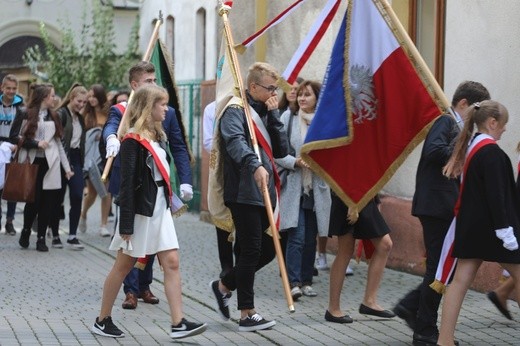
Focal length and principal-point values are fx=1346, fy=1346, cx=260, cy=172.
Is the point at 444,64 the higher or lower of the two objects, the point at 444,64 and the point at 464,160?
the higher

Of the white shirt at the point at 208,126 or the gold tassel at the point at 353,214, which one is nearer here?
the gold tassel at the point at 353,214

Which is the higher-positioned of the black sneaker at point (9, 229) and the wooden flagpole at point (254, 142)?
the wooden flagpole at point (254, 142)

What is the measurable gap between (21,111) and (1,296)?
4498mm

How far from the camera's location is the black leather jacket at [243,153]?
30.7 feet

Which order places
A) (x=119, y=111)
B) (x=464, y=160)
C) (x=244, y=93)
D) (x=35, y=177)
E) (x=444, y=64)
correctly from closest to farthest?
(x=464, y=160) < (x=244, y=93) < (x=119, y=111) < (x=444, y=64) < (x=35, y=177)

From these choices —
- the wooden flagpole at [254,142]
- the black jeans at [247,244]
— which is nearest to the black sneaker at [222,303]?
the black jeans at [247,244]

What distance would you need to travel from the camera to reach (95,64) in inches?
1093

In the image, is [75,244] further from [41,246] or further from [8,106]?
[8,106]

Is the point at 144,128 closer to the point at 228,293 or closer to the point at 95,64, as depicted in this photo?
the point at 228,293

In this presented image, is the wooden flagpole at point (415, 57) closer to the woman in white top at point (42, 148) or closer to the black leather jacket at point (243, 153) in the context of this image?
the black leather jacket at point (243, 153)

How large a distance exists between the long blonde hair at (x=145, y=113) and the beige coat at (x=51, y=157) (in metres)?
5.91

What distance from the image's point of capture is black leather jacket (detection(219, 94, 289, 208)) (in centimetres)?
935

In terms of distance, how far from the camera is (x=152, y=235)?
29.3ft

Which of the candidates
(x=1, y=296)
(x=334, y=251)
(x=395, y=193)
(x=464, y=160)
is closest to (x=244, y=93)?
(x=464, y=160)
